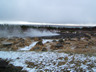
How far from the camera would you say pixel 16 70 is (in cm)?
480

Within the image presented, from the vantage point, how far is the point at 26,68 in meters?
5.01

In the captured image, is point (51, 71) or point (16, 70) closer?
point (51, 71)

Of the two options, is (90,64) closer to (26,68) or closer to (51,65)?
(51,65)

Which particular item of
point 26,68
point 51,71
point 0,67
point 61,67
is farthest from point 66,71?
point 0,67

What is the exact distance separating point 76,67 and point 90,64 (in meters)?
0.91

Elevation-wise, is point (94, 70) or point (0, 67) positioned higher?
point (94, 70)

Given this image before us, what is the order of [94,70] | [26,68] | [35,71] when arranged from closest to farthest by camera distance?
[94,70]
[35,71]
[26,68]

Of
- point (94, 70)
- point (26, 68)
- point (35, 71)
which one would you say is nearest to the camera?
point (94, 70)

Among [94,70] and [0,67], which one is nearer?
[94,70]

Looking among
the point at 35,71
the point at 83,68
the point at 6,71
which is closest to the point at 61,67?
the point at 83,68

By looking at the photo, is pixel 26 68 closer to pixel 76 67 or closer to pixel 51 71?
pixel 51 71

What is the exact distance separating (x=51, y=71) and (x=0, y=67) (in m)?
3.13

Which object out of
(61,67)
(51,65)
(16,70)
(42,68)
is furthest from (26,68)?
(61,67)

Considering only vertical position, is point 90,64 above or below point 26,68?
above
